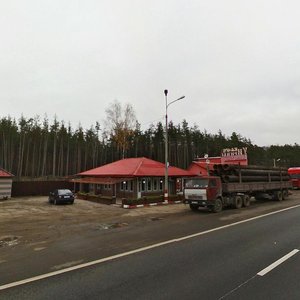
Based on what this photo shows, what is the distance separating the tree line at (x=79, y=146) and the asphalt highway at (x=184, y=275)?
44.3m

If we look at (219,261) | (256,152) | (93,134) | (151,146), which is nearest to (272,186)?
(219,261)

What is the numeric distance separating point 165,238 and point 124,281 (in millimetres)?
5392

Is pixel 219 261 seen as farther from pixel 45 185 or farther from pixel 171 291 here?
pixel 45 185

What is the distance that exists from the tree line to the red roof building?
58.6 ft

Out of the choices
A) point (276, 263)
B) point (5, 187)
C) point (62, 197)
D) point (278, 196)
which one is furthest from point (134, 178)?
point (276, 263)

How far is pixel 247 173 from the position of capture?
26656 mm

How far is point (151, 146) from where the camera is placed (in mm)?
72312

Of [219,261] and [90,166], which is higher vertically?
[90,166]

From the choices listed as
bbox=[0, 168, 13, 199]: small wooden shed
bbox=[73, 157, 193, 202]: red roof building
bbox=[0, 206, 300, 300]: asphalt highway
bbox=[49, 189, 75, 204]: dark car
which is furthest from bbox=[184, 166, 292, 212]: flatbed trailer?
bbox=[0, 168, 13, 199]: small wooden shed

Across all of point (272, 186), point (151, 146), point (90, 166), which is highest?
point (151, 146)

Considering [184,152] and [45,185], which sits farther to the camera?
[184,152]

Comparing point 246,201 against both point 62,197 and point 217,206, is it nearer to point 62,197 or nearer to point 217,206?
point 217,206

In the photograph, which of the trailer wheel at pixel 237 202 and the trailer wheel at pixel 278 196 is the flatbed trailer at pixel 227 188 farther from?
the trailer wheel at pixel 278 196

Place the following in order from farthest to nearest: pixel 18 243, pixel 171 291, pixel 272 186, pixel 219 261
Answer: pixel 272 186 → pixel 18 243 → pixel 219 261 → pixel 171 291
